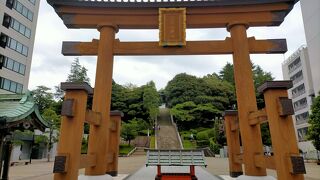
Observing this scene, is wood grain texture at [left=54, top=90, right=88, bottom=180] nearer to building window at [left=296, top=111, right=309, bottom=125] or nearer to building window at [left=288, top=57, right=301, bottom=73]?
building window at [left=296, top=111, right=309, bottom=125]

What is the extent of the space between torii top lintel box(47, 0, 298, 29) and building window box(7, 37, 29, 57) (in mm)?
23456

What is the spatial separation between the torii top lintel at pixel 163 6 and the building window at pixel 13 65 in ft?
74.4

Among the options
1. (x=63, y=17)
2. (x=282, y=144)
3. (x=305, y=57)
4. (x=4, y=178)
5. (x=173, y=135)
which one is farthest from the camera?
(x=173, y=135)

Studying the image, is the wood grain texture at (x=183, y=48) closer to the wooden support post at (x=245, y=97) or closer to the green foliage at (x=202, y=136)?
the wooden support post at (x=245, y=97)

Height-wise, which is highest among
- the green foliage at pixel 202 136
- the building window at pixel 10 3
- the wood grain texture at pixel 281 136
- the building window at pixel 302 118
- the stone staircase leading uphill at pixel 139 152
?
the building window at pixel 10 3

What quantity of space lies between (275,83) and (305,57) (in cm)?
3691

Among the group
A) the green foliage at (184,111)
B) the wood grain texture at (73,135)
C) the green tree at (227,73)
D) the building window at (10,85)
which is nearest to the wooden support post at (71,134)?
the wood grain texture at (73,135)

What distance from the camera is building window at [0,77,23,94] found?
2719 cm

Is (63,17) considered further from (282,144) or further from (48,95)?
(48,95)

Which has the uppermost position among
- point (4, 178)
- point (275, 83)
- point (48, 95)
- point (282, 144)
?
point (48, 95)

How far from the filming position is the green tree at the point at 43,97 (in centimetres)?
4712

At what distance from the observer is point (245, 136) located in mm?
8336

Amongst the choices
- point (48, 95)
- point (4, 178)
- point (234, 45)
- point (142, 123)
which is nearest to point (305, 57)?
point (142, 123)

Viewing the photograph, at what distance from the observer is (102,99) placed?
8.93 meters
